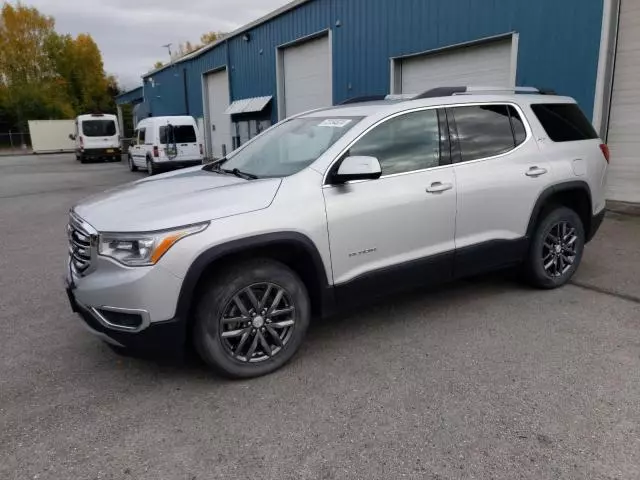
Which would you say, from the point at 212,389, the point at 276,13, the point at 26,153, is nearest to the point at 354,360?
the point at 212,389

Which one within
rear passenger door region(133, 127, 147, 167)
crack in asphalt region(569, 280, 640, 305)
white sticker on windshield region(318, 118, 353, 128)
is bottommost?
crack in asphalt region(569, 280, 640, 305)

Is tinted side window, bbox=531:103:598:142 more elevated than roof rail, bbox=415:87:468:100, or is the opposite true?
roof rail, bbox=415:87:468:100

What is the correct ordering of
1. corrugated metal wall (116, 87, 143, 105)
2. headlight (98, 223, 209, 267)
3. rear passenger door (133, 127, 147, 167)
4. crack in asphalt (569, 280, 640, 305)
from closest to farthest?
headlight (98, 223, 209, 267) < crack in asphalt (569, 280, 640, 305) < rear passenger door (133, 127, 147, 167) < corrugated metal wall (116, 87, 143, 105)

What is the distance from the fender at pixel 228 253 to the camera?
121 inches

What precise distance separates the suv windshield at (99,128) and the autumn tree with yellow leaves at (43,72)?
902 inches

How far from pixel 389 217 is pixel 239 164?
1455 mm

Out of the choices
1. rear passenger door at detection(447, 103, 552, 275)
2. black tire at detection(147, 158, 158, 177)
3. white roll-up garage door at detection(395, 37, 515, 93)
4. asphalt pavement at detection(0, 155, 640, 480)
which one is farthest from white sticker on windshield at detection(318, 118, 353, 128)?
black tire at detection(147, 158, 158, 177)

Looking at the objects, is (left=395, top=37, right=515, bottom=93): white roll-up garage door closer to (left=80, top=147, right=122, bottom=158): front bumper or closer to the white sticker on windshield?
the white sticker on windshield

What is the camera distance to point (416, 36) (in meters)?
11.5

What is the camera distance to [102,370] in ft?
11.9

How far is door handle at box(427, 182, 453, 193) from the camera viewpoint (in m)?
3.97

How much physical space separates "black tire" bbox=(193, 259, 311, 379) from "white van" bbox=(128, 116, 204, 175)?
51.5 feet

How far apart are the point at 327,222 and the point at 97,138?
2708 cm

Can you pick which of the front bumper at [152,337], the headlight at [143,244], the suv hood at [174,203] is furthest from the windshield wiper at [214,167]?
the front bumper at [152,337]
